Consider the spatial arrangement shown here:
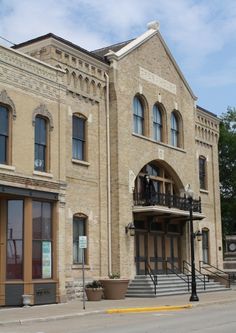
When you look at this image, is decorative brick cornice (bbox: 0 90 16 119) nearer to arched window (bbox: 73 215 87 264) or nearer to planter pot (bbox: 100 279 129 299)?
arched window (bbox: 73 215 87 264)

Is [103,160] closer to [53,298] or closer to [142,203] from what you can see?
[142,203]

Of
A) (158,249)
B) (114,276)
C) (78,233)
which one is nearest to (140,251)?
(158,249)

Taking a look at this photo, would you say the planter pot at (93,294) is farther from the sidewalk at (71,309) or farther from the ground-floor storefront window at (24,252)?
the ground-floor storefront window at (24,252)

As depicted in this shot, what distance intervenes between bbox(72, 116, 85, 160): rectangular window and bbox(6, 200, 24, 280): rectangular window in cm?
510

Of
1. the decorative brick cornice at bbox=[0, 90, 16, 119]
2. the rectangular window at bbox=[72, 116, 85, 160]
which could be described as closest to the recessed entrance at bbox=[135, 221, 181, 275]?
the rectangular window at bbox=[72, 116, 85, 160]

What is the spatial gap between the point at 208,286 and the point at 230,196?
19.3 metres

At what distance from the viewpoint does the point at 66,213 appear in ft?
85.9

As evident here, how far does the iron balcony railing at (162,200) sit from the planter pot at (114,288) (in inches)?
197

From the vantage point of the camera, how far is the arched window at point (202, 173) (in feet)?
124

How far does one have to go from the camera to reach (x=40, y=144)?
2458 cm

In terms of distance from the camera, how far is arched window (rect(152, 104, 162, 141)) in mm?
32938

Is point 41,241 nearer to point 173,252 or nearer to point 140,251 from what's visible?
point 140,251

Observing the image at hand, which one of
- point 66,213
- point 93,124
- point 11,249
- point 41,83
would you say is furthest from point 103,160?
point 11,249

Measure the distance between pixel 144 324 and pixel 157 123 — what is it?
718 inches
